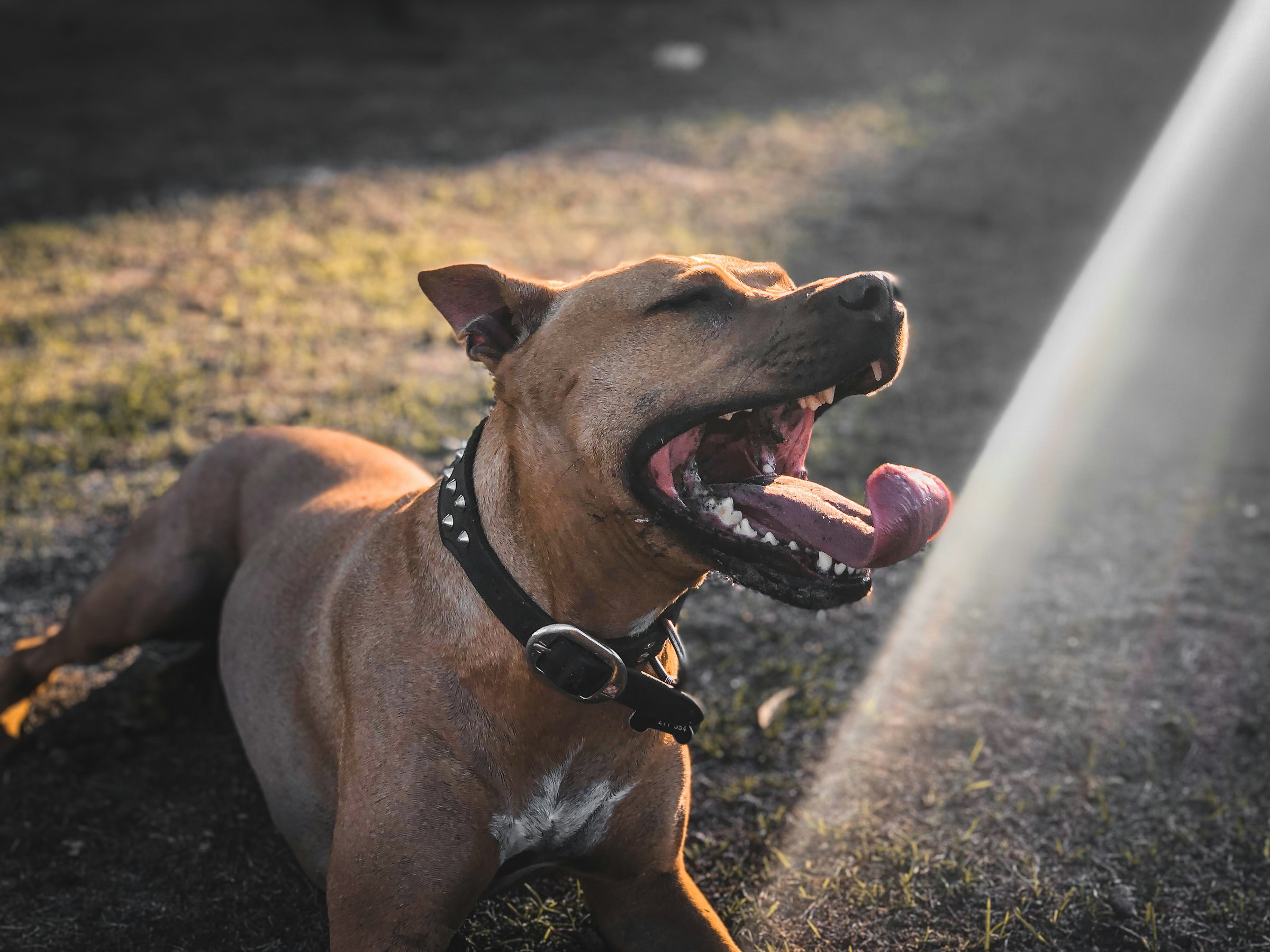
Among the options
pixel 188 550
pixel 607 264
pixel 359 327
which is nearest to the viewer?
pixel 188 550

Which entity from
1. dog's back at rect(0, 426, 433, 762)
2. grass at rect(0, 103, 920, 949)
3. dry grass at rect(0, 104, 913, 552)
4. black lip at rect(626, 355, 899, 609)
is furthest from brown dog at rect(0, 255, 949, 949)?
dry grass at rect(0, 104, 913, 552)

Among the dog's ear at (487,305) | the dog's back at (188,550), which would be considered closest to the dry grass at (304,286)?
the dog's back at (188,550)

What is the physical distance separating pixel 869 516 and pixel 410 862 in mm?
1256

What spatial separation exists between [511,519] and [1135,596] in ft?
10.6

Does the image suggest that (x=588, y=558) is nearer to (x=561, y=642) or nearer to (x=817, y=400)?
(x=561, y=642)

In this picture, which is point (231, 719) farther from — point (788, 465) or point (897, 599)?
point (897, 599)

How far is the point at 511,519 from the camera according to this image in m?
2.31

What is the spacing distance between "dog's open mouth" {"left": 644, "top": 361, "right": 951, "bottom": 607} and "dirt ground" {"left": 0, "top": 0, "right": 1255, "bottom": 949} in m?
1.18

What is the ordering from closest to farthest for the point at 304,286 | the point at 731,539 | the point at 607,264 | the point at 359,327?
the point at 731,539 → the point at 359,327 → the point at 304,286 → the point at 607,264

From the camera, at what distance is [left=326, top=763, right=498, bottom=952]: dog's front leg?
2268 mm

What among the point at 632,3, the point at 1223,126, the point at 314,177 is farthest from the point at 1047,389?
the point at 632,3

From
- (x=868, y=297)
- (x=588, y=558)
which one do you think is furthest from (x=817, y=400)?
(x=588, y=558)

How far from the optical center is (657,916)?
2.57 m

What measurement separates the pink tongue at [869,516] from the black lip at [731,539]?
0.07m
